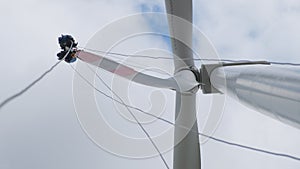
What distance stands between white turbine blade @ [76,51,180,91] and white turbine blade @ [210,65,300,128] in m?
2.39

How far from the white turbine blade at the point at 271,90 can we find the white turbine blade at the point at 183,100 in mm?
3056

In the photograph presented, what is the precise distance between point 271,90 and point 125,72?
3666 millimetres

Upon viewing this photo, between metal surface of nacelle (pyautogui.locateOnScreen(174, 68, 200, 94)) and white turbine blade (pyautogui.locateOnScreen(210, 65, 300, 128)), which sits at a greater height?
metal surface of nacelle (pyautogui.locateOnScreen(174, 68, 200, 94))

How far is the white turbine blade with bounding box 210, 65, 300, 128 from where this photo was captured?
7.20ft

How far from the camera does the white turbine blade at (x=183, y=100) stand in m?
6.61

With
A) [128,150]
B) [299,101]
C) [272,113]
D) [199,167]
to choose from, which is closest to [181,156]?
[199,167]

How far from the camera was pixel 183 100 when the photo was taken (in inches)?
279

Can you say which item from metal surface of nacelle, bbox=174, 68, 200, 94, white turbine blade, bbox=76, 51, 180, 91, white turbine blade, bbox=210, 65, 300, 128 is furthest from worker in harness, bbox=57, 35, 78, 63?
white turbine blade, bbox=210, 65, 300, 128

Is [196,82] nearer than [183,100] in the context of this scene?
Yes

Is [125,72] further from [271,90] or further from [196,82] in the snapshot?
[271,90]

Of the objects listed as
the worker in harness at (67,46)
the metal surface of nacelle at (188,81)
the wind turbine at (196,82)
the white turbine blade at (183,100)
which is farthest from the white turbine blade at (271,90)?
the white turbine blade at (183,100)

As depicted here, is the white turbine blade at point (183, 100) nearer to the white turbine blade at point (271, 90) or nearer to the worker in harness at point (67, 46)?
the worker in harness at point (67, 46)

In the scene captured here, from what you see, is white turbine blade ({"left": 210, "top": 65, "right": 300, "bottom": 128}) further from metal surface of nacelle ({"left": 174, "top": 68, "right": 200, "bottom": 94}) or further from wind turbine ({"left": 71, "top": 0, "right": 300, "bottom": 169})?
metal surface of nacelle ({"left": 174, "top": 68, "right": 200, "bottom": 94})

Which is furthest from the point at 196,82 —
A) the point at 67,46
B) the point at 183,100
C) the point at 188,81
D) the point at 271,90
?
the point at 271,90
